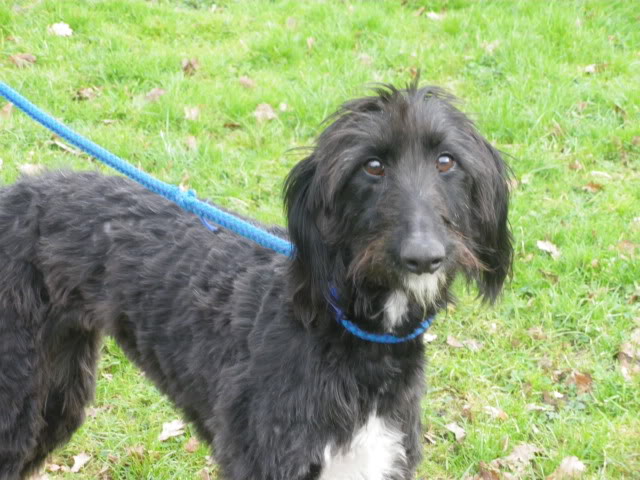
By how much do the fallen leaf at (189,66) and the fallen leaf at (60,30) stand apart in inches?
44.7

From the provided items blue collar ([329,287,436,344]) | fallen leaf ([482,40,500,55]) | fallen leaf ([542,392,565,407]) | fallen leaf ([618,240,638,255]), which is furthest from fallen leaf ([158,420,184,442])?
fallen leaf ([482,40,500,55])

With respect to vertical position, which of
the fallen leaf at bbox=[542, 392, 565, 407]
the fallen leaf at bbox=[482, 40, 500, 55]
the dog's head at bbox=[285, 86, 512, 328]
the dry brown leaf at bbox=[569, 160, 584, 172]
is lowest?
the fallen leaf at bbox=[542, 392, 565, 407]

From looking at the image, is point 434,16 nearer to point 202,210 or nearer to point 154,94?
point 154,94

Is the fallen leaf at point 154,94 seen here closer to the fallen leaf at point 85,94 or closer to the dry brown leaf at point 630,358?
the fallen leaf at point 85,94

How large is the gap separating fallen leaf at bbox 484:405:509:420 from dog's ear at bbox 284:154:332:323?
1.86 meters

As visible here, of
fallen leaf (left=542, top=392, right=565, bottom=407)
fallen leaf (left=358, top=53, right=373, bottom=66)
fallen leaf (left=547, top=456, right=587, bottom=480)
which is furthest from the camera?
fallen leaf (left=358, top=53, right=373, bottom=66)

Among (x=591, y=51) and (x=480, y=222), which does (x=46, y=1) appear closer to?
(x=591, y=51)

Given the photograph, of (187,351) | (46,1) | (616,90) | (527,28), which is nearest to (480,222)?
(187,351)

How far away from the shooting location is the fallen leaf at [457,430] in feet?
13.2

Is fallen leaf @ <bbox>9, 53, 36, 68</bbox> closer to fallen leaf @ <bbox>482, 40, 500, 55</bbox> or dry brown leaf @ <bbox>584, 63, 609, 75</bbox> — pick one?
fallen leaf @ <bbox>482, 40, 500, 55</bbox>

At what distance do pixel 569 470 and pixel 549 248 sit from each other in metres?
1.76

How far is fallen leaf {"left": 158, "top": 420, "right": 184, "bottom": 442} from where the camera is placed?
4.09 m

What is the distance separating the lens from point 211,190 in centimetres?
558

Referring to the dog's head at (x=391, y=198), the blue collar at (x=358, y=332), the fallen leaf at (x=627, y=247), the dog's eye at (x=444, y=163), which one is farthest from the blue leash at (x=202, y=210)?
the fallen leaf at (x=627, y=247)
